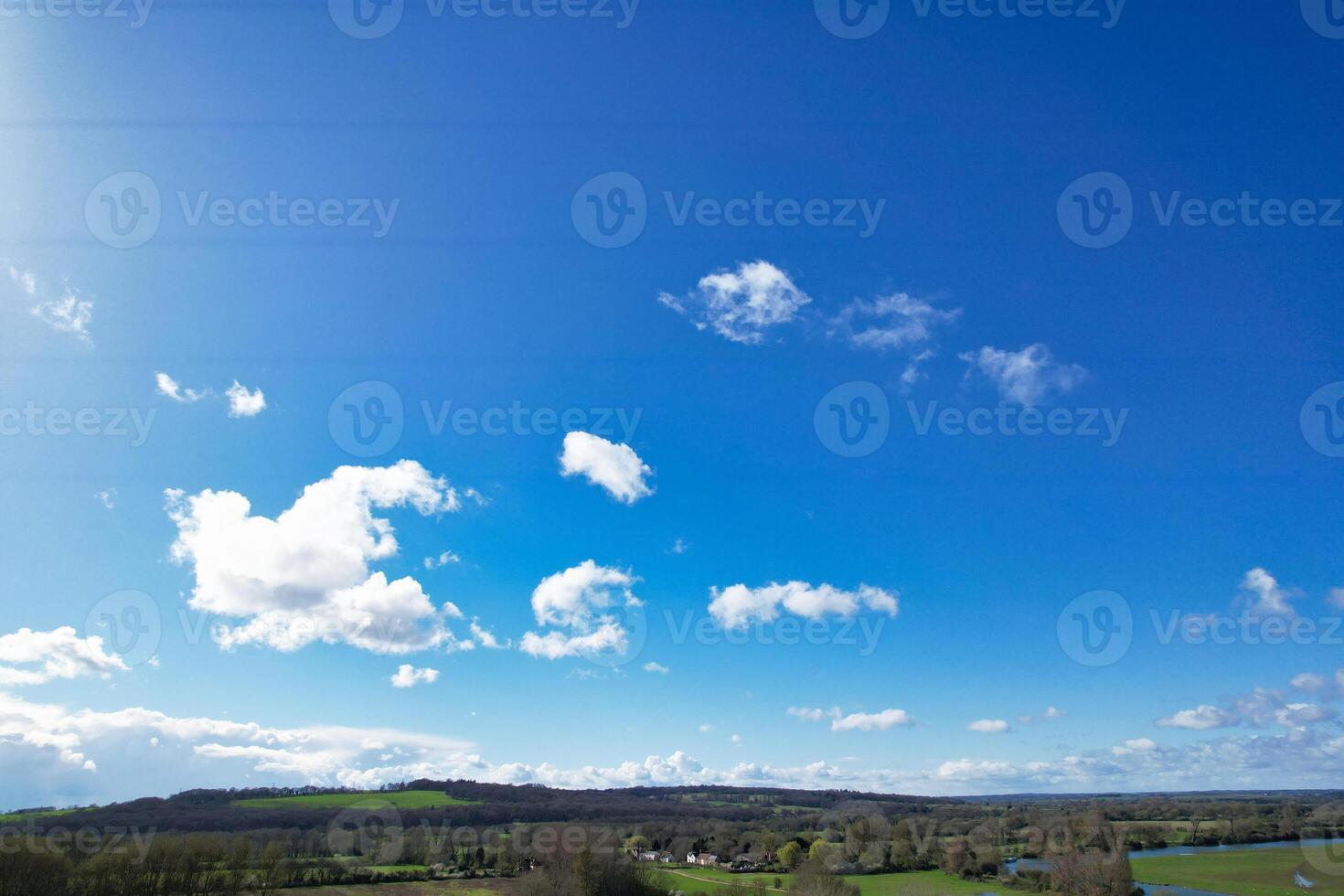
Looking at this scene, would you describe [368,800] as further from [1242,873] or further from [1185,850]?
[1185,850]

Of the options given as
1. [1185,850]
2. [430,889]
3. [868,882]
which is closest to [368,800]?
[430,889]

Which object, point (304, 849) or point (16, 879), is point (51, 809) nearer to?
point (304, 849)

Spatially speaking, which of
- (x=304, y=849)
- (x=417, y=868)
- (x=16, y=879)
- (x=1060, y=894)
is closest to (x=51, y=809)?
(x=304, y=849)

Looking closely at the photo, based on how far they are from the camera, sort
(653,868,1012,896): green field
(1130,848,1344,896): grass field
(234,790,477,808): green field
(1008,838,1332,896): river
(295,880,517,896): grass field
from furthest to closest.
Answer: (234,790,477,808): green field < (1008,838,1332,896): river < (295,880,517,896): grass field < (1130,848,1344,896): grass field < (653,868,1012,896): green field

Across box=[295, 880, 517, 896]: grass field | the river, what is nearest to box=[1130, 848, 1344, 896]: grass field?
the river

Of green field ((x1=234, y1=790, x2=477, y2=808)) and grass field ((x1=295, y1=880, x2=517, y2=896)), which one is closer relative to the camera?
grass field ((x1=295, y1=880, x2=517, y2=896))

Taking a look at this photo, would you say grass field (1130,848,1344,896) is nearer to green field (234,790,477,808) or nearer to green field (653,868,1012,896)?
green field (653,868,1012,896)
